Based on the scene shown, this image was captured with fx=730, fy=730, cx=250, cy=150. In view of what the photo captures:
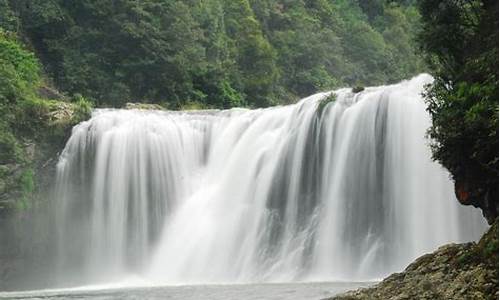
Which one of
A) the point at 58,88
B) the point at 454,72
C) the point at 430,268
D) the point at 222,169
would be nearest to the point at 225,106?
the point at 58,88

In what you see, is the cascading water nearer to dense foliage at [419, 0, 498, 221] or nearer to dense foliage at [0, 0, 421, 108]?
dense foliage at [419, 0, 498, 221]

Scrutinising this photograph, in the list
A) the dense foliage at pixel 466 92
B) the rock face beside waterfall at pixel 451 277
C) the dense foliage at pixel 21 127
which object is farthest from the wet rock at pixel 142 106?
the rock face beside waterfall at pixel 451 277

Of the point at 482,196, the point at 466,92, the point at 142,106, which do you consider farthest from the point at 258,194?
the point at 466,92

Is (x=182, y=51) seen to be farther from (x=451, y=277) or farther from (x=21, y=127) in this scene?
(x=451, y=277)

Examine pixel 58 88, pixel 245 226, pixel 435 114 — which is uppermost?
pixel 58 88

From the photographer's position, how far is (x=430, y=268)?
11148 millimetres

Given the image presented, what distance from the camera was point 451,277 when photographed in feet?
33.2

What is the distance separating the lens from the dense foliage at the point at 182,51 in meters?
44.6

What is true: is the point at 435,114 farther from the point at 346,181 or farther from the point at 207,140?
the point at 207,140

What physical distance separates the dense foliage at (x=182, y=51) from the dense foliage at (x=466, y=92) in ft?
81.4

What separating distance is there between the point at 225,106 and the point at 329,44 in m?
18.7

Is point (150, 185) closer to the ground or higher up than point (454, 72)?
closer to the ground

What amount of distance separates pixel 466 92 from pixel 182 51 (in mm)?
32910

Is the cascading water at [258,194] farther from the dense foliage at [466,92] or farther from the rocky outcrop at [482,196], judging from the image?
the dense foliage at [466,92]
